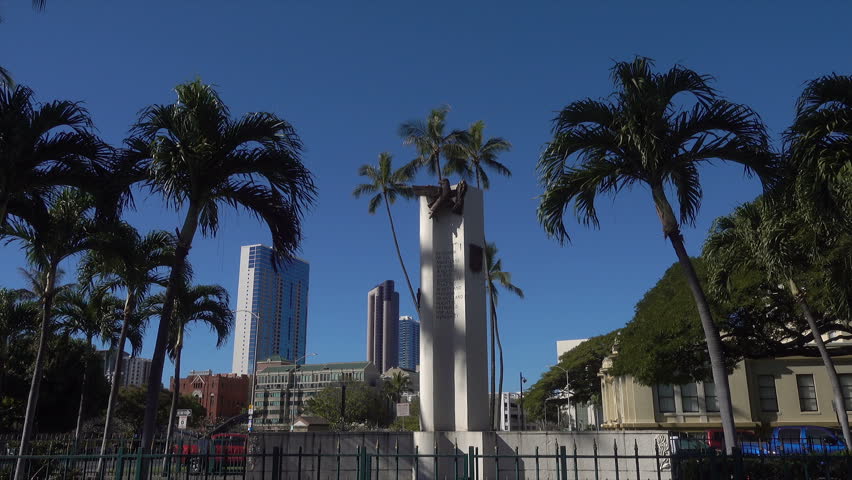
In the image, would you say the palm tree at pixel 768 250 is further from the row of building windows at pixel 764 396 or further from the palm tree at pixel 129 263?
the row of building windows at pixel 764 396

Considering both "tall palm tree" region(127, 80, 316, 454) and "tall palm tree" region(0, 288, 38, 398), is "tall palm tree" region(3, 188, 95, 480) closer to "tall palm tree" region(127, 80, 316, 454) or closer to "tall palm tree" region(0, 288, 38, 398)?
"tall palm tree" region(127, 80, 316, 454)

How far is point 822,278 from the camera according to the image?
19.9 meters

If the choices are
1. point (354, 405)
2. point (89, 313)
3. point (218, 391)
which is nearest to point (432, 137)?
point (89, 313)

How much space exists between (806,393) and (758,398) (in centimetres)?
259

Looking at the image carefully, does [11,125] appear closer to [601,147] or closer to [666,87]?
[601,147]

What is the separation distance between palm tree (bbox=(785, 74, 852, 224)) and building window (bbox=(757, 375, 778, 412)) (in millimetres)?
31413

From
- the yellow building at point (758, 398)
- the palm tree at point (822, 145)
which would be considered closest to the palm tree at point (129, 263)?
the palm tree at point (822, 145)

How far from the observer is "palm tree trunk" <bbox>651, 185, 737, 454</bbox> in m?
11.8

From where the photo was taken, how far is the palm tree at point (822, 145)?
11.4 meters

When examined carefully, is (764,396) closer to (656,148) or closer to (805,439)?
(805,439)

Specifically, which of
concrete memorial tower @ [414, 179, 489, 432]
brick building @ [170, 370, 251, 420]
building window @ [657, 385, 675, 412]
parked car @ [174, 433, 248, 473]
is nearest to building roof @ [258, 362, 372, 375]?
brick building @ [170, 370, 251, 420]

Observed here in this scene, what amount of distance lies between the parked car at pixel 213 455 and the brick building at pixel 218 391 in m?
120

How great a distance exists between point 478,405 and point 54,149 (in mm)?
13670

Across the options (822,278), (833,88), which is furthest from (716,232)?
(833,88)
